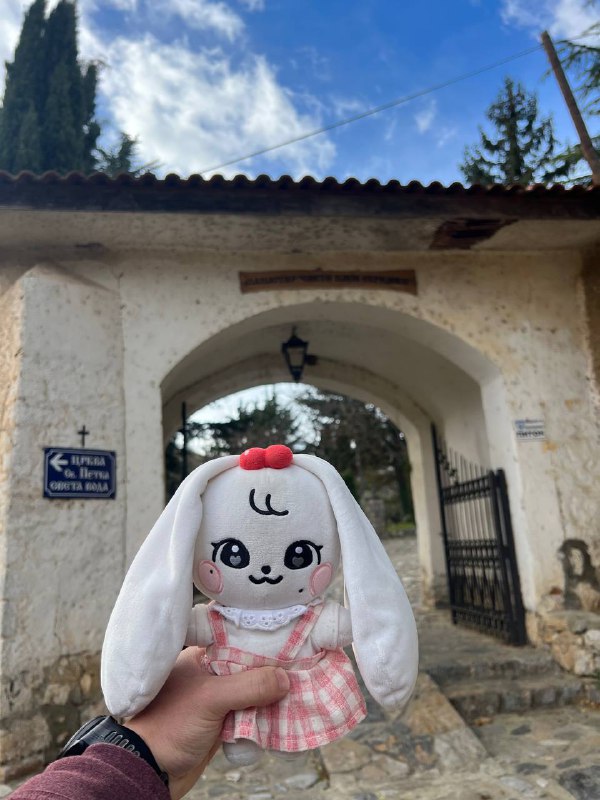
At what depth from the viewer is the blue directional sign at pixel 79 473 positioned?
4.39 m

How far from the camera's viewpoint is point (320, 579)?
1654 millimetres

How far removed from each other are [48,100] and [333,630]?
1353cm

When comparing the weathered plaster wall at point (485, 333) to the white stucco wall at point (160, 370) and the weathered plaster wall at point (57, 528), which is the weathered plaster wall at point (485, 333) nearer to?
the white stucco wall at point (160, 370)

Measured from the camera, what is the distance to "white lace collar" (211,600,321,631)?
1604mm

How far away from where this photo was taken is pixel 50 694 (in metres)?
4.05

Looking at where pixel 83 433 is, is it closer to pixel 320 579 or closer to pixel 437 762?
pixel 437 762

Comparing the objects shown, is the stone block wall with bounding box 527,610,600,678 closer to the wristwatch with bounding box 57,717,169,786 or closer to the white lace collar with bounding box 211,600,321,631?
the white lace collar with bounding box 211,600,321,631

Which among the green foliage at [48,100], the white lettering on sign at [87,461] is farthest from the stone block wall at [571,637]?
the green foliage at [48,100]

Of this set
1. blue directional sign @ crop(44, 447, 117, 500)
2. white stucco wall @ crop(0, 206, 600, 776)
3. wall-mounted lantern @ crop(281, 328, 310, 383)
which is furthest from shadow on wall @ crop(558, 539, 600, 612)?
blue directional sign @ crop(44, 447, 117, 500)

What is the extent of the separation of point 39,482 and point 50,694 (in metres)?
1.41

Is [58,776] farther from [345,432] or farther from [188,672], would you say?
[345,432]

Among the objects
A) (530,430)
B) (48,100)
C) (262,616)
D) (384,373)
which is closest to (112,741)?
(262,616)

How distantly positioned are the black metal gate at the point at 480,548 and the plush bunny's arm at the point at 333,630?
421 centimetres

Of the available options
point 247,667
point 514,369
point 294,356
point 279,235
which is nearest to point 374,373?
point 294,356
